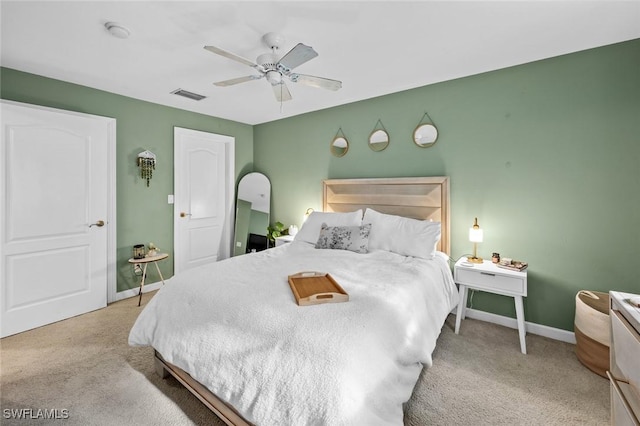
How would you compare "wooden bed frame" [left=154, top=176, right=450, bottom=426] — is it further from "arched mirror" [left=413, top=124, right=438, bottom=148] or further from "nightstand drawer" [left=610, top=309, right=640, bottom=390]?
"nightstand drawer" [left=610, top=309, right=640, bottom=390]

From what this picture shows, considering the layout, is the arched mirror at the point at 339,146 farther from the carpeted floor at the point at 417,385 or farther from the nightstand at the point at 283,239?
the carpeted floor at the point at 417,385

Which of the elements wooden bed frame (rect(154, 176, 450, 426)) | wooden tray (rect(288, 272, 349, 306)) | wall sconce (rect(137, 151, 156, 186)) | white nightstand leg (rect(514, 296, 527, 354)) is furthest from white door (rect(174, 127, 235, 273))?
white nightstand leg (rect(514, 296, 527, 354))

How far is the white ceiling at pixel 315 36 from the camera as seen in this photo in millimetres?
1833

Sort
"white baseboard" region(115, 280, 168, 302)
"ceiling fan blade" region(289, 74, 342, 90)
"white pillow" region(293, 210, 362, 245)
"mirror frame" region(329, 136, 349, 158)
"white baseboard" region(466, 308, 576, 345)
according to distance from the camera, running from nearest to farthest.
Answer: "ceiling fan blade" region(289, 74, 342, 90) < "white baseboard" region(466, 308, 576, 345) < "white pillow" region(293, 210, 362, 245) < "white baseboard" region(115, 280, 168, 302) < "mirror frame" region(329, 136, 349, 158)

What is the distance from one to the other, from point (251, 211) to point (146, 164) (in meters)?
1.61

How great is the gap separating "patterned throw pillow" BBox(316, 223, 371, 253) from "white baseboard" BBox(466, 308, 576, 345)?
1316 mm

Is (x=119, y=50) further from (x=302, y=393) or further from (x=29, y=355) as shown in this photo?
(x=302, y=393)

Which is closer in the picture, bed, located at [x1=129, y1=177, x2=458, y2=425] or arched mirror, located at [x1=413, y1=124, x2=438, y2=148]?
bed, located at [x1=129, y1=177, x2=458, y2=425]

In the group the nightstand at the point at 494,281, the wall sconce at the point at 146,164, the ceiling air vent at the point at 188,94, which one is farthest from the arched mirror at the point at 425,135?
the wall sconce at the point at 146,164

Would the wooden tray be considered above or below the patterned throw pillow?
below

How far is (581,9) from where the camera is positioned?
1.84 meters

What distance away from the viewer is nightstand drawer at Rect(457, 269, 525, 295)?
7.67 feet

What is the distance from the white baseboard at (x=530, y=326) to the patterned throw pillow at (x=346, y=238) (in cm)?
132

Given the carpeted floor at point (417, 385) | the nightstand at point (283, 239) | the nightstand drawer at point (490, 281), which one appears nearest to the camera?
the carpeted floor at point (417, 385)
